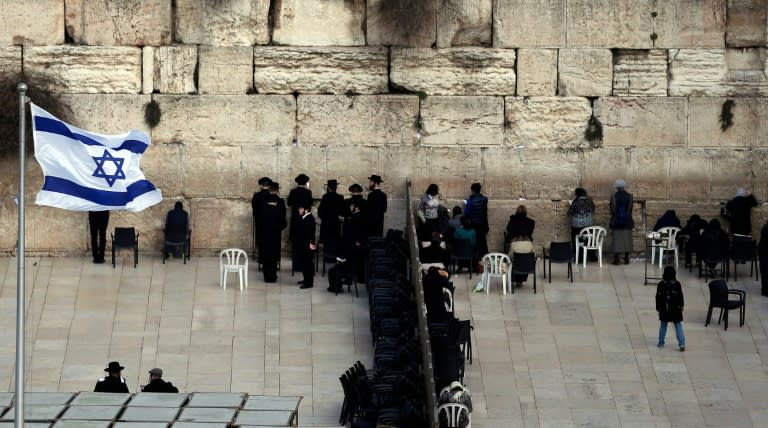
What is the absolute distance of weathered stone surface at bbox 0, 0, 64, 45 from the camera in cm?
2892

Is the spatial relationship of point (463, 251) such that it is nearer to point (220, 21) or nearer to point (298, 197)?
point (298, 197)

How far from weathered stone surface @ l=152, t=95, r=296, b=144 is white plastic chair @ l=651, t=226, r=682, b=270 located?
18.0 feet

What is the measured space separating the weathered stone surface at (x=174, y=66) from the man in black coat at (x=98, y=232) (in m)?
2.14

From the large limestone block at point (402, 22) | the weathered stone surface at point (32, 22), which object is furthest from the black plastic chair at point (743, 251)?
the weathered stone surface at point (32, 22)

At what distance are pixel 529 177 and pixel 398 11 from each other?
3.09 meters

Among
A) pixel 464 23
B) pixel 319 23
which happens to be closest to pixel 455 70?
pixel 464 23

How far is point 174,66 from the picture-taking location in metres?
29.1

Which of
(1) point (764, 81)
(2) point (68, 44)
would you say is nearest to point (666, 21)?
(1) point (764, 81)

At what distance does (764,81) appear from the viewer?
29188mm

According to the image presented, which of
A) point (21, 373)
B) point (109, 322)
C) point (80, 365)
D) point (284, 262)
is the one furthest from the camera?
point (284, 262)

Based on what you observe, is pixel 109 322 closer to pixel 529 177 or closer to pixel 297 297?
pixel 297 297

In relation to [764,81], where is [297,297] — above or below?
below

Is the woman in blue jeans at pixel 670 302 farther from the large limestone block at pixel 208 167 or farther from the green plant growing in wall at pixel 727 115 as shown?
the large limestone block at pixel 208 167

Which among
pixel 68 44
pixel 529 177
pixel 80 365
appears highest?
pixel 68 44
